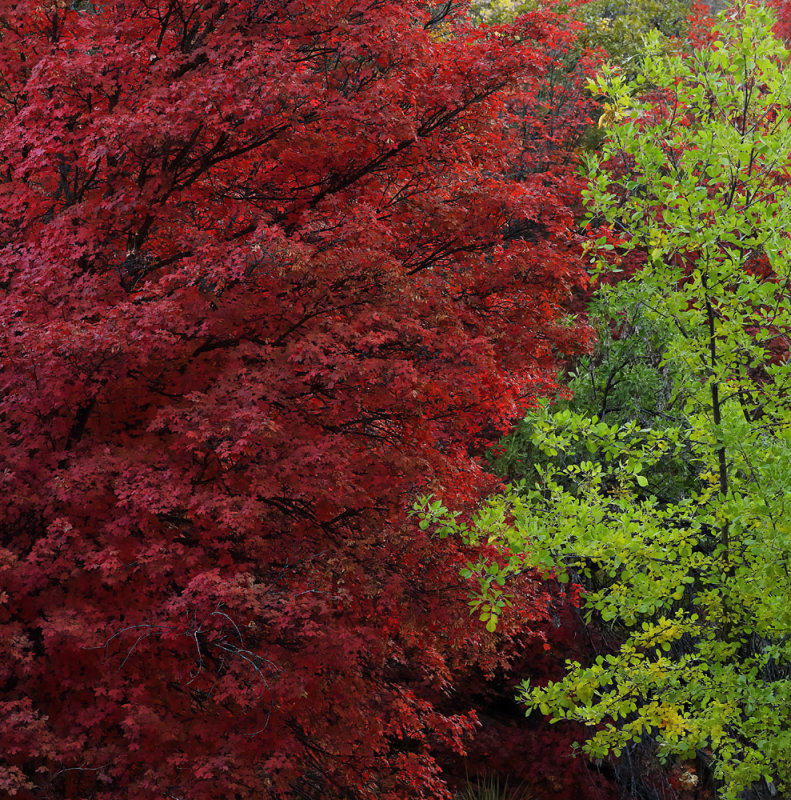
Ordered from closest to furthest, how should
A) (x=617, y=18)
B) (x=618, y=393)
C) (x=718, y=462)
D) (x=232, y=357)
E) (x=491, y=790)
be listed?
1. (x=718, y=462)
2. (x=232, y=357)
3. (x=491, y=790)
4. (x=618, y=393)
5. (x=617, y=18)

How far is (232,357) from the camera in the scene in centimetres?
720

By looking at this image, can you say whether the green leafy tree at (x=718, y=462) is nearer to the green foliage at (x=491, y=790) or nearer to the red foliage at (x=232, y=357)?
the red foliage at (x=232, y=357)

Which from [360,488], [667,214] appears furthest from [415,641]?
[667,214]

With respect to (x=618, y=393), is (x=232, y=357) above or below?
above

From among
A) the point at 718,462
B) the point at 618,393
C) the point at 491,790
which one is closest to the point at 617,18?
the point at 618,393

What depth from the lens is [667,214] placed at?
234 inches

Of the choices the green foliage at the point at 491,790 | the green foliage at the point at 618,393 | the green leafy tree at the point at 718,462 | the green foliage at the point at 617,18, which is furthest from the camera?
the green foliage at the point at 617,18

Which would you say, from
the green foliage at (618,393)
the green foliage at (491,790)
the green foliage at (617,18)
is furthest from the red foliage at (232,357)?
the green foliage at (617,18)

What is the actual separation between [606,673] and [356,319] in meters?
3.56

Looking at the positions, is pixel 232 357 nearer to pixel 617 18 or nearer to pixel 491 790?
pixel 491 790

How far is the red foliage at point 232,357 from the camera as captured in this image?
6.57 m

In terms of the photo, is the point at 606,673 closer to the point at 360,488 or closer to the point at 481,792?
the point at 360,488

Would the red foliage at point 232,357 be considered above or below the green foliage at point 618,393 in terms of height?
above

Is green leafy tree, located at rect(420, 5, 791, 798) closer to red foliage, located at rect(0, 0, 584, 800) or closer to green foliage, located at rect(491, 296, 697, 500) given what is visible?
red foliage, located at rect(0, 0, 584, 800)
